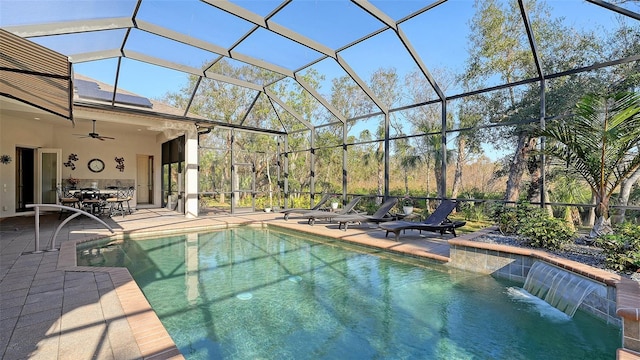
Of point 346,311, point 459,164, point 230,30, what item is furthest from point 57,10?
point 459,164

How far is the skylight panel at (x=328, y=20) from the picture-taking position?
658cm

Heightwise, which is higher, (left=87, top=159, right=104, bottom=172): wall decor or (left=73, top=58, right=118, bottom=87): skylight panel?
(left=73, top=58, right=118, bottom=87): skylight panel

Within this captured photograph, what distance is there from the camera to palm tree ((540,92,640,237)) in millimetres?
4703

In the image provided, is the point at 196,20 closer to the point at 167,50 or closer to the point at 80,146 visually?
the point at 167,50

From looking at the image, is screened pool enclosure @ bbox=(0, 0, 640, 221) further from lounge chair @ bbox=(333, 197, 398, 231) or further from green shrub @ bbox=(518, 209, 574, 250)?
lounge chair @ bbox=(333, 197, 398, 231)

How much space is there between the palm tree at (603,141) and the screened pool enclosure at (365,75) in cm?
53

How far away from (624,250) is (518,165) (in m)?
7.39

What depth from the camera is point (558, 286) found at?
402 centimetres

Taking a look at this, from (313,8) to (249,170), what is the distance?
10308 millimetres

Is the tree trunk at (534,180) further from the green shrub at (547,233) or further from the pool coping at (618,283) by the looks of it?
the pool coping at (618,283)

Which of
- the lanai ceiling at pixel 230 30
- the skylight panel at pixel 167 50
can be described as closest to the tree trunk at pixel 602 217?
the lanai ceiling at pixel 230 30

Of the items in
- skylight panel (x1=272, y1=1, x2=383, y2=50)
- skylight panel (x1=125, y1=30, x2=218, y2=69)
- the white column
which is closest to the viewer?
skylight panel (x1=272, y1=1, x2=383, y2=50)

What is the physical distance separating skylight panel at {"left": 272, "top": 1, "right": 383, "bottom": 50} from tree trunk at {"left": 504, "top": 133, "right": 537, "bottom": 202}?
632cm

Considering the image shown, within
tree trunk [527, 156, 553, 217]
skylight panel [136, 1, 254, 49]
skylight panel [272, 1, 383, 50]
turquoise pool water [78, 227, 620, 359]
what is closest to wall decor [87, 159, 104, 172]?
turquoise pool water [78, 227, 620, 359]
